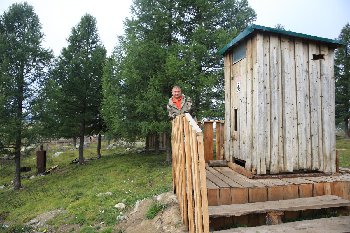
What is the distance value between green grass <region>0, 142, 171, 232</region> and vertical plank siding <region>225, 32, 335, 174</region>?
14.8 feet

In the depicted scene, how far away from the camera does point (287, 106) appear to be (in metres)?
7.19

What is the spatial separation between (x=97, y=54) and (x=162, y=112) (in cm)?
1159

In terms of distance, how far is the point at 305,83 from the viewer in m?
7.31

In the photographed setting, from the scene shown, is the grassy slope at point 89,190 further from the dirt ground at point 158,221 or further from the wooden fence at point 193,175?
the wooden fence at point 193,175

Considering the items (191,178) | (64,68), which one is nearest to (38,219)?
(191,178)

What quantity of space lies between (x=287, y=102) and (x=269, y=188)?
2.37 metres

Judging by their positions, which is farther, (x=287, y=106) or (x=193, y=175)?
(x=287, y=106)

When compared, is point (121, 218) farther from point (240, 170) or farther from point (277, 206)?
point (277, 206)

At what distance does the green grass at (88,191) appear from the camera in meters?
11.4

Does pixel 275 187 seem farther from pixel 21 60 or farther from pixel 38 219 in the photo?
pixel 21 60

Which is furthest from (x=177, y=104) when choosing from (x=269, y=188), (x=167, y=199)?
(x=269, y=188)

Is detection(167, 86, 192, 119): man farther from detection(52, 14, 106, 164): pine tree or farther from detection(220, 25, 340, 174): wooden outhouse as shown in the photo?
detection(52, 14, 106, 164): pine tree

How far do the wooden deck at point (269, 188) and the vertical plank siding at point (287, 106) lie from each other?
0.57 metres

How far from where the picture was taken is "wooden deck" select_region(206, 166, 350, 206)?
565 cm
